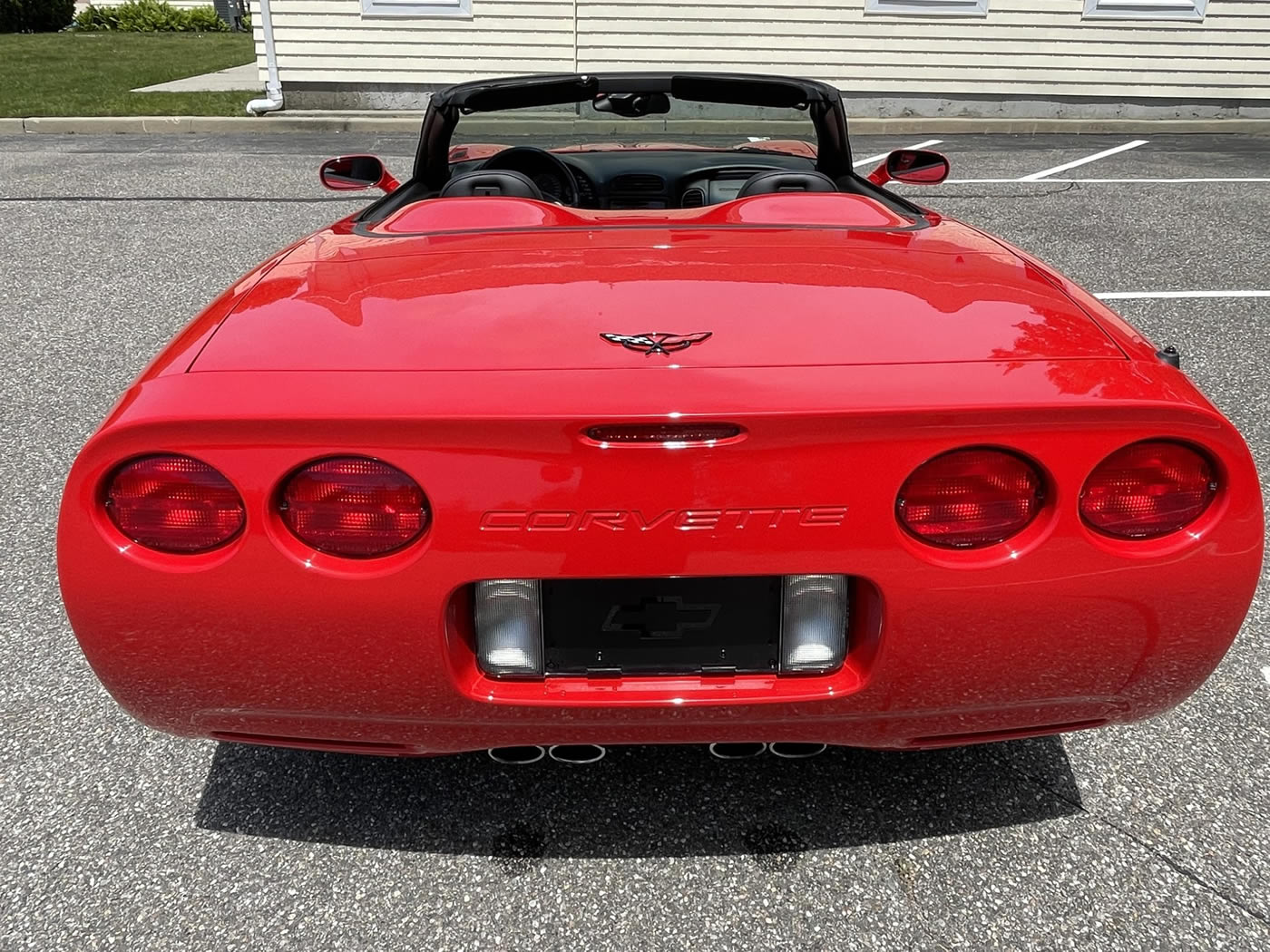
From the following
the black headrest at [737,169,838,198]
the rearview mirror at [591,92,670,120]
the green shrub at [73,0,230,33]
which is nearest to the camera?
the black headrest at [737,169,838,198]

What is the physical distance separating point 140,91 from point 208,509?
47.4 ft

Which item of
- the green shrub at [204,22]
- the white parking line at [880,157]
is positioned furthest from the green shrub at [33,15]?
the white parking line at [880,157]

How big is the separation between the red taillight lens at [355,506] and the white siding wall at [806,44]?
11.8m

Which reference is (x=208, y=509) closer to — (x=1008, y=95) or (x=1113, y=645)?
(x=1113, y=645)

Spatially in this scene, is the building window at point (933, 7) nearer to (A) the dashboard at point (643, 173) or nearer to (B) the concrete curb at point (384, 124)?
(B) the concrete curb at point (384, 124)

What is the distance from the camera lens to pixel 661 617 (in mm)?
1571

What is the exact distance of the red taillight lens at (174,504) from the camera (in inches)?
58.8

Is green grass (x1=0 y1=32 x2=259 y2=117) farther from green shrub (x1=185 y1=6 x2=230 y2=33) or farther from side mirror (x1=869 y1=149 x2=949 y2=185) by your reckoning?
side mirror (x1=869 y1=149 x2=949 y2=185)

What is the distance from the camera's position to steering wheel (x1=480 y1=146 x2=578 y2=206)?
305cm

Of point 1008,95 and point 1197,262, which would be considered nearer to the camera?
point 1197,262

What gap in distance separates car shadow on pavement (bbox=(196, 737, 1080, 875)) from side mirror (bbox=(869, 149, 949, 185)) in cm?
191

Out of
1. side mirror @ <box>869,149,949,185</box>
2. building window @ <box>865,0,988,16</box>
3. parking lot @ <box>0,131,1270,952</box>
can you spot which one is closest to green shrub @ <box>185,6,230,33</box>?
building window @ <box>865,0,988,16</box>

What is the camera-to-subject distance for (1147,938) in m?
1.70

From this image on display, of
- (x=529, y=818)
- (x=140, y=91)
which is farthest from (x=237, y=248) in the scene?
(x=140, y=91)
